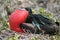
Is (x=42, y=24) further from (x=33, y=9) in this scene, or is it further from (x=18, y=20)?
(x=33, y=9)

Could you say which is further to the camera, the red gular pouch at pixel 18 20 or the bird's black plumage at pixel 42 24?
the red gular pouch at pixel 18 20

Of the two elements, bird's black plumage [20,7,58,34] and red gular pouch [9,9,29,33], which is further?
red gular pouch [9,9,29,33]

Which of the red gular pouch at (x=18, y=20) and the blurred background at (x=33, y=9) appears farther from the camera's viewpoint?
the red gular pouch at (x=18, y=20)

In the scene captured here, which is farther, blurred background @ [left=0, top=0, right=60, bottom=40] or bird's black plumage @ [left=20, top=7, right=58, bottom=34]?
bird's black plumage @ [left=20, top=7, right=58, bottom=34]

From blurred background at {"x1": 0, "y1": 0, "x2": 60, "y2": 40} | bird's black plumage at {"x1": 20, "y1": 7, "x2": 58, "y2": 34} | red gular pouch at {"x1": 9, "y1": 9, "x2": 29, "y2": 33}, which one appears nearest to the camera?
blurred background at {"x1": 0, "y1": 0, "x2": 60, "y2": 40}

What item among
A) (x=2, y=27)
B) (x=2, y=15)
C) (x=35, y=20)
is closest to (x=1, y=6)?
(x=2, y=15)

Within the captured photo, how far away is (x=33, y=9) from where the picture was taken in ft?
31.7

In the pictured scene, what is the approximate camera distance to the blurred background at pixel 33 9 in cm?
700

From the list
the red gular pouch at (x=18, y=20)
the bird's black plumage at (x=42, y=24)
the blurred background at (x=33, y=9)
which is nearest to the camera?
the blurred background at (x=33, y=9)

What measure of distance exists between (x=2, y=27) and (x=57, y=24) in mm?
1347

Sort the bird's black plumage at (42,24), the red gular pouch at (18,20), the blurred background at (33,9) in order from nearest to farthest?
1. the blurred background at (33,9)
2. the bird's black plumage at (42,24)
3. the red gular pouch at (18,20)

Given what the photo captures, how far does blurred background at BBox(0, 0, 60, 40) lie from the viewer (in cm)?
700

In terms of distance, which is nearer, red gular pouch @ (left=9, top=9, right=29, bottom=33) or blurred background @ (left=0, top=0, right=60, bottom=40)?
blurred background @ (left=0, top=0, right=60, bottom=40)

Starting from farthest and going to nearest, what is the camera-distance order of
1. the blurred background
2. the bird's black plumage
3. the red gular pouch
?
the red gular pouch
the bird's black plumage
the blurred background
